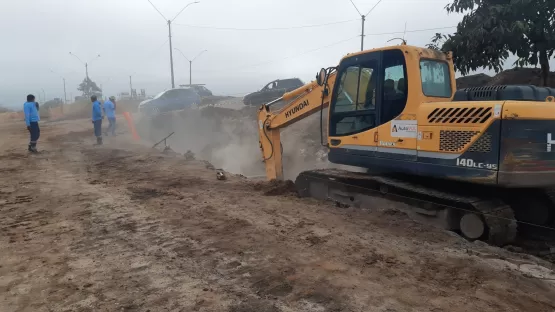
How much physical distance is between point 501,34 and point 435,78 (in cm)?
545

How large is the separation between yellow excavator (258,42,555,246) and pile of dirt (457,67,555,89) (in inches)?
316

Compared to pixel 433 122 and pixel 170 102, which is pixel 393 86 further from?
pixel 170 102

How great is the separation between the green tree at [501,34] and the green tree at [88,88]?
60527mm

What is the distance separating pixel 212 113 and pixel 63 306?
18138 mm

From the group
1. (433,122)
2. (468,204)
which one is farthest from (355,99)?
(468,204)

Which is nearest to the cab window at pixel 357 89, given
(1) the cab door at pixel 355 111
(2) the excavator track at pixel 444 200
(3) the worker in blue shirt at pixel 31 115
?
(1) the cab door at pixel 355 111

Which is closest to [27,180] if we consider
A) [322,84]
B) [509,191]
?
[322,84]

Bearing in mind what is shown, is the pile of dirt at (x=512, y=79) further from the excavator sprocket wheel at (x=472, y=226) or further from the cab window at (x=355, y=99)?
the excavator sprocket wheel at (x=472, y=226)

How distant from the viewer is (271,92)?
2502 centimetres

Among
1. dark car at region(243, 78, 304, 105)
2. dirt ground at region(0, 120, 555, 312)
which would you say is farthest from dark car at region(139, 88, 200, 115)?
dirt ground at region(0, 120, 555, 312)

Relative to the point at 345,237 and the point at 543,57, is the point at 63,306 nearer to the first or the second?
the point at 345,237

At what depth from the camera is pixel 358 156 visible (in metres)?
7.06

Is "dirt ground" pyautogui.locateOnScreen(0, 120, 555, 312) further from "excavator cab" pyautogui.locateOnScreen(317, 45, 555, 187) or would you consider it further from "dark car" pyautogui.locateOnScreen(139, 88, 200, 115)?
"dark car" pyautogui.locateOnScreen(139, 88, 200, 115)

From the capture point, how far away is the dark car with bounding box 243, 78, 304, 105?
24766 mm
